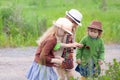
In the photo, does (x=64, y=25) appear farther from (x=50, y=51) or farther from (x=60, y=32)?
(x=50, y=51)

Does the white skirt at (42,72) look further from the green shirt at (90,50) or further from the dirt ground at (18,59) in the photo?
the dirt ground at (18,59)

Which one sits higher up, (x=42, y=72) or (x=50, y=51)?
(x=50, y=51)

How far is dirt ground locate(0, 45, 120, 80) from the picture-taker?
401 inches

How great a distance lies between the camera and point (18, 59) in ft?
38.5

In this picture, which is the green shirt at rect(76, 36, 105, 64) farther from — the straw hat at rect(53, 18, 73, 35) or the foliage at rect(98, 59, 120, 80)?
the foliage at rect(98, 59, 120, 80)

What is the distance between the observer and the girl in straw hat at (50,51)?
21.9 feet

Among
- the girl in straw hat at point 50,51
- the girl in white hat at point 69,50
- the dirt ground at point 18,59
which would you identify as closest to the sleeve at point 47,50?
the girl in straw hat at point 50,51

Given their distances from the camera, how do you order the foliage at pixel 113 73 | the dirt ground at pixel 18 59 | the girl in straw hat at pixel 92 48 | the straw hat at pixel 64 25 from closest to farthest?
1. the foliage at pixel 113 73
2. the straw hat at pixel 64 25
3. the girl in straw hat at pixel 92 48
4. the dirt ground at pixel 18 59

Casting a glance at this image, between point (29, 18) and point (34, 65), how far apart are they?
7.67 metres

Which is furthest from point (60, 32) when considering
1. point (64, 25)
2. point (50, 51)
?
point (50, 51)

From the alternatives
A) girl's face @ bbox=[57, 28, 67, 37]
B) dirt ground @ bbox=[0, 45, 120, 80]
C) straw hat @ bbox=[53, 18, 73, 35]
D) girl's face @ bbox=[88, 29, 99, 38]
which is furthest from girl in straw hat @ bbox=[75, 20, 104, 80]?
dirt ground @ bbox=[0, 45, 120, 80]

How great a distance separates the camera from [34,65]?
691cm

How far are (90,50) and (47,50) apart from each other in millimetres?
1010

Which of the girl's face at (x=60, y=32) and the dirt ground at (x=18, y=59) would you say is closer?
the girl's face at (x=60, y=32)
